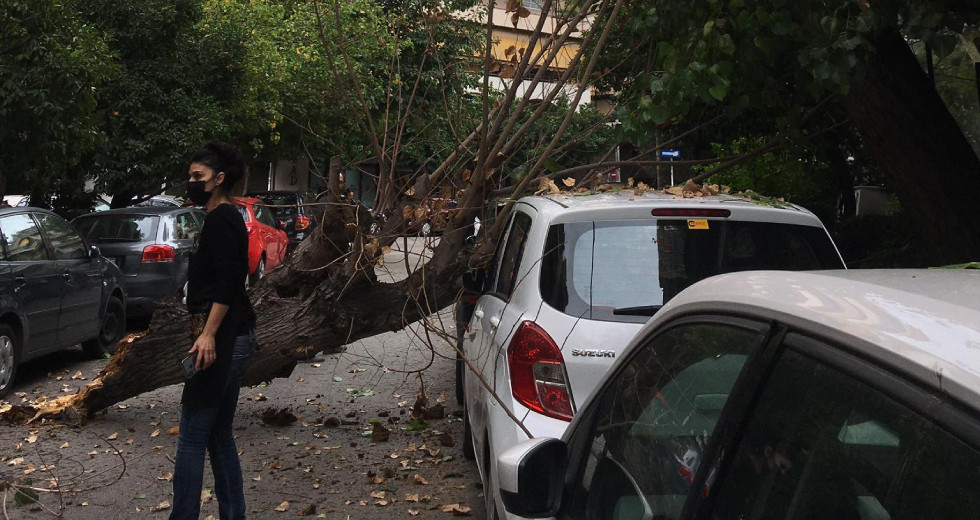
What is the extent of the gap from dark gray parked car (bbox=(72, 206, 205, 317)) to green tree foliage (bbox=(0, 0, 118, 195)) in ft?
3.75

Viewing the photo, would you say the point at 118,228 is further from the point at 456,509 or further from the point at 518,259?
the point at 518,259

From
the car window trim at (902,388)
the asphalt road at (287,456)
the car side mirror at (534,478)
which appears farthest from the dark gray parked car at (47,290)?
the car window trim at (902,388)

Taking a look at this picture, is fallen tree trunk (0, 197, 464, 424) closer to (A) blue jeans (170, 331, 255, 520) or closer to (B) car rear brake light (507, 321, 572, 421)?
(A) blue jeans (170, 331, 255, 520)

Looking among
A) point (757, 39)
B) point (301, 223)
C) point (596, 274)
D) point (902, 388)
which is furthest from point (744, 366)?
point (301, 223)

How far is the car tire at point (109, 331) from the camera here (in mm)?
11641

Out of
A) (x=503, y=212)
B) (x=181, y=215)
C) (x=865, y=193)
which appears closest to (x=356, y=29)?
(x=181, y=215)

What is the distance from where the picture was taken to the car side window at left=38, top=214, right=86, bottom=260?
10508 mm

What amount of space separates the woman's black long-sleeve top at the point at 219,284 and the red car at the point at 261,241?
13.3 metres

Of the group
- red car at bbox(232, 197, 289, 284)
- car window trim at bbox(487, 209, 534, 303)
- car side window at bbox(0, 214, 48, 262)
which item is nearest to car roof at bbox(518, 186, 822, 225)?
car window trim at bbox(487, 209, 534, 303)

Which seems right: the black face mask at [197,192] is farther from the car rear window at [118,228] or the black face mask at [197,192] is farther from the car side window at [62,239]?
the car rear window at [118,228]

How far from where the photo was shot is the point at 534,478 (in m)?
2.64

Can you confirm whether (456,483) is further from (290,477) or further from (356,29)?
(356,29)

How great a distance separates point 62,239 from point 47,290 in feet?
3.30

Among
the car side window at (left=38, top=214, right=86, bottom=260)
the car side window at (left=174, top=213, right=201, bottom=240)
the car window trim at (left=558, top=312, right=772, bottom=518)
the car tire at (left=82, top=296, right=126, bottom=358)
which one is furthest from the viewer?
the car side window at (left=174, top=213, right=201, bottom=240)
